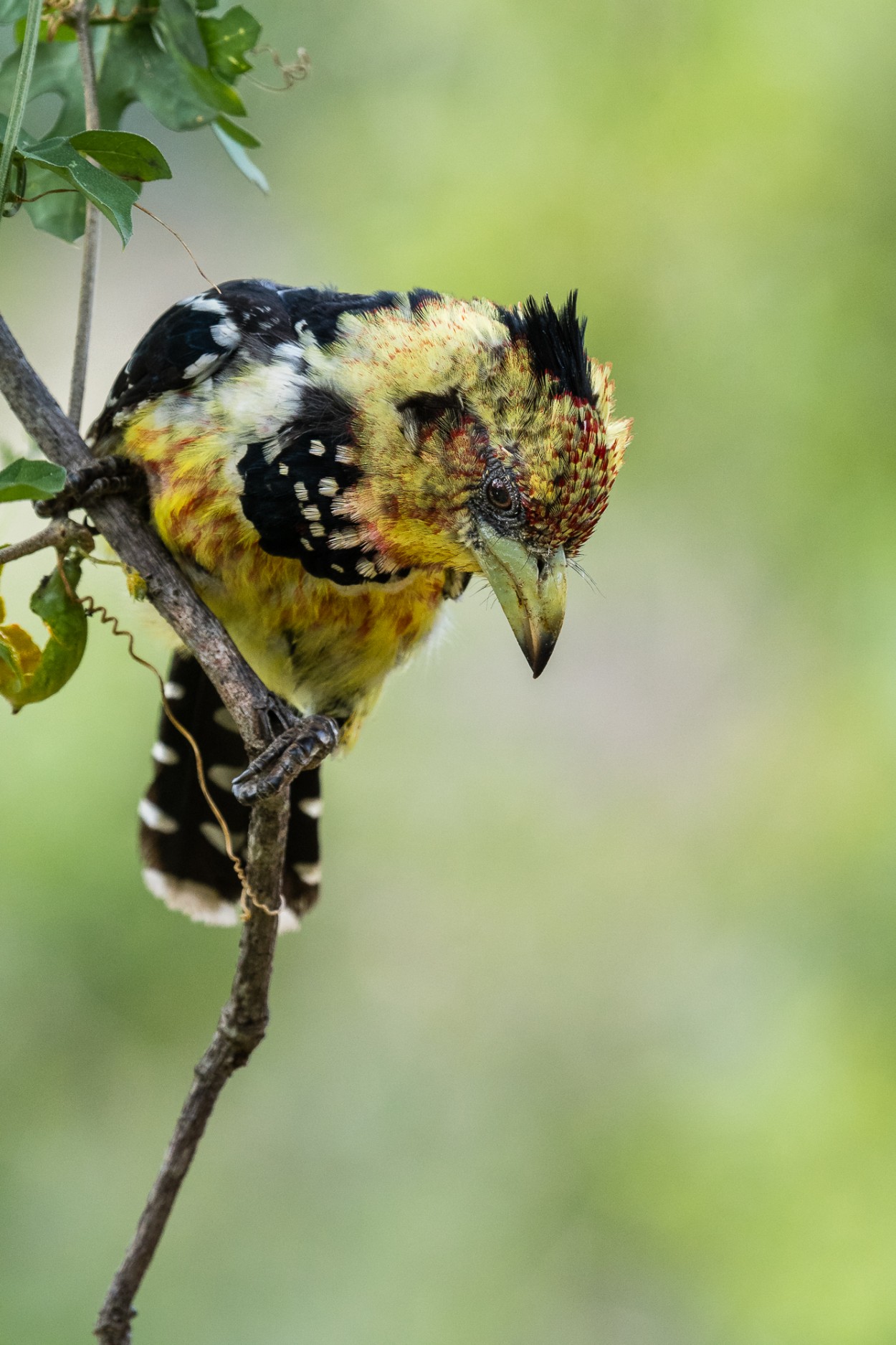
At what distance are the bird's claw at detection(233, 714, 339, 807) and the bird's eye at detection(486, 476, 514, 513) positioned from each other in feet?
1.19

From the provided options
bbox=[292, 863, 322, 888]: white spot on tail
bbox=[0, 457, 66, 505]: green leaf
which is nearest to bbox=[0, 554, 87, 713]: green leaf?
bbox=[0, 457, 66, 505]: green leaf

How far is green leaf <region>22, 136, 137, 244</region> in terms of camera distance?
4.00 feet

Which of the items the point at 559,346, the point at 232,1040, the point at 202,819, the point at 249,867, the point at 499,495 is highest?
the point at 559,346

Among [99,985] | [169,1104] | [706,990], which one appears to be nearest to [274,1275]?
[169,1104]

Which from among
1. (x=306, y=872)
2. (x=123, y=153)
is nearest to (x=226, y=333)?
(x=123, y=153)

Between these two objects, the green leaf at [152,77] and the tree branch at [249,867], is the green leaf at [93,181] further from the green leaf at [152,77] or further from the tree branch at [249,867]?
the green leaf at [152,77]

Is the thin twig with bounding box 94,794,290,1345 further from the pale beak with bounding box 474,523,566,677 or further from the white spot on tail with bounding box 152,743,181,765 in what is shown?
the white spot on tail with bounding box 152,743,181,765

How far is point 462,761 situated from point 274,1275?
5.72 feet

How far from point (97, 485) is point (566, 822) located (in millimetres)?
2904

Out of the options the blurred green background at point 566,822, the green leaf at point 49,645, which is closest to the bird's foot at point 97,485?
the green leaf at point 49,645

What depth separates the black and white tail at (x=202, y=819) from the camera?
227 centimetres

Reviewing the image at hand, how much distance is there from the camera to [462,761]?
4328 mm

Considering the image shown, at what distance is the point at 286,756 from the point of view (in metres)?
1.60

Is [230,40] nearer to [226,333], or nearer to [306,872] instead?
[226,333]
